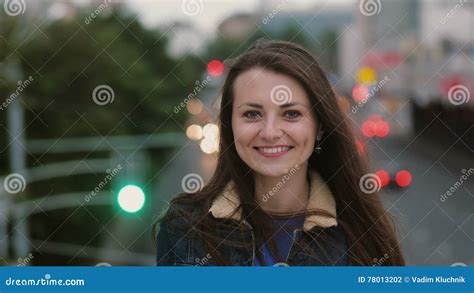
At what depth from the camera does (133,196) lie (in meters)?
2.46

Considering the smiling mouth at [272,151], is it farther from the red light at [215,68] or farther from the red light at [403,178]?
the red light at [403,178]

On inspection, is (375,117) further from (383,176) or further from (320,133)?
(320,133)

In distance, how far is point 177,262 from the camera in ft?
6.64

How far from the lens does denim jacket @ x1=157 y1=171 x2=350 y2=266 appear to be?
193cm

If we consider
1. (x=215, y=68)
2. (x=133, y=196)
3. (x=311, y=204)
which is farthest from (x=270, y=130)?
(x=133, y=196)

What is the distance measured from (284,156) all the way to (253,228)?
235mm

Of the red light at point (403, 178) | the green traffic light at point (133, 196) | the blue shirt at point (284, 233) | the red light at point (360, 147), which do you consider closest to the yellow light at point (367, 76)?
the red light at point (403, 178)

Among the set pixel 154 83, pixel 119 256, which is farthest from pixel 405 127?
pixel 119 256

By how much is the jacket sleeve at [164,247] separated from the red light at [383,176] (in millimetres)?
707

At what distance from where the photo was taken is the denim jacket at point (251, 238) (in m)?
1.93

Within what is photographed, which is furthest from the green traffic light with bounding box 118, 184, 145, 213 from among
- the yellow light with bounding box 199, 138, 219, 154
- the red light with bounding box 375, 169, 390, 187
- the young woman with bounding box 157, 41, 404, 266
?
the red light with bounding box 375, 169, 390, 187

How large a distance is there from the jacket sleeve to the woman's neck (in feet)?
0.96

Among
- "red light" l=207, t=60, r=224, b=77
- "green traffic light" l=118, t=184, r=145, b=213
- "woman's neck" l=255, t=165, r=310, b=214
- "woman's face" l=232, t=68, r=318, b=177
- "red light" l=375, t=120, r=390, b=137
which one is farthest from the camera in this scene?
"green traffic light" l=118, t=184, r=145, b=213

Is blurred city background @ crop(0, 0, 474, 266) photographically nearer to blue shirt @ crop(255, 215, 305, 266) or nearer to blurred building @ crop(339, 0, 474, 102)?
blurred building @ crop(339, 0, 474, 102)
